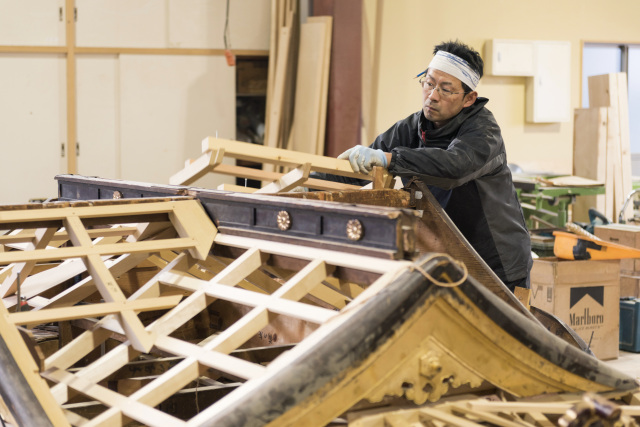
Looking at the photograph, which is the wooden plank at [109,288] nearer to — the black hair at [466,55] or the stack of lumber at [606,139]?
the black hair at [466,55]

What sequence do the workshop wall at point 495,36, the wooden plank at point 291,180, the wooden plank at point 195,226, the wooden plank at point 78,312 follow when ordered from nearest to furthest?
the wooden plank at point 78,312
the wooden plank at point 195,226
the wooden plank at point 291,180
the workshop wall at point 495,36

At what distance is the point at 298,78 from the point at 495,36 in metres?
2.29

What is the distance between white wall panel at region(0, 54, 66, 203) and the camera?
7.07 meters

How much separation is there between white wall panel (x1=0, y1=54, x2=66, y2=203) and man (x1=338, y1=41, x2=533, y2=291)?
4.77m

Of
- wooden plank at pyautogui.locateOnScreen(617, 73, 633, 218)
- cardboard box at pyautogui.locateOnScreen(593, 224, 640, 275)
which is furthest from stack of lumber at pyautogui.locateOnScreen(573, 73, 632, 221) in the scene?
cardboard box at pyautogui.locateOnScreen(593, 224, 640, 275)

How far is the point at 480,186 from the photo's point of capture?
3.08 meters

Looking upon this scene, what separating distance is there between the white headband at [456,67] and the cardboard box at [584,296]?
2121 millimetres

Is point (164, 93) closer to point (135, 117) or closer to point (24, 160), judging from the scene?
point (135, 117)

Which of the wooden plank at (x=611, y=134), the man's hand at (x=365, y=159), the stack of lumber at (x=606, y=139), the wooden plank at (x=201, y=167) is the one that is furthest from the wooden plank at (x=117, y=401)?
the wooden plank at (x=611, y=134)

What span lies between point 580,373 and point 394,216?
2.31ft

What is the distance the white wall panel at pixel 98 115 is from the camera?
7266 mm

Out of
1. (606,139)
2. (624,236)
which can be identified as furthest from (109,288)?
(606,139)

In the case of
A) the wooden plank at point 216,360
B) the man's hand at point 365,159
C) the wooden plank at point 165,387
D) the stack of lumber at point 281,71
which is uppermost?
the stack of lumber at point 281,71

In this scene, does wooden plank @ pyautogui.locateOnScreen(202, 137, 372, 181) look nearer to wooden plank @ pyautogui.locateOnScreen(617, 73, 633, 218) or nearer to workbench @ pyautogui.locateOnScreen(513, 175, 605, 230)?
workbench @ pyautogui.locateOnScreen(513, 175, 605, 230)
